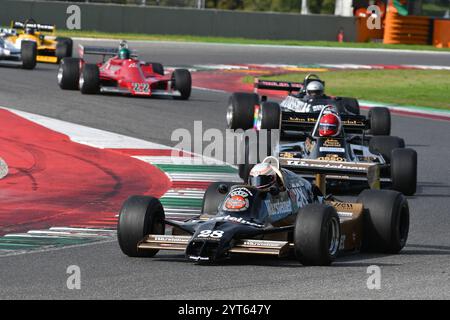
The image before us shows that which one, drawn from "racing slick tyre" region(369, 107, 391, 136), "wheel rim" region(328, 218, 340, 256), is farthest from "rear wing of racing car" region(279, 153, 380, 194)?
"racing slick tyre" region(369, 107, 391, 136)

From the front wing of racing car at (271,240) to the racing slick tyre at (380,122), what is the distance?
8575 mm

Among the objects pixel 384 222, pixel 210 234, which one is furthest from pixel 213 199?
pixel 384 222

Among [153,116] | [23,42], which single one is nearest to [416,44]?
→ [23,42]

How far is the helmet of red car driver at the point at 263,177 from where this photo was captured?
11617mm

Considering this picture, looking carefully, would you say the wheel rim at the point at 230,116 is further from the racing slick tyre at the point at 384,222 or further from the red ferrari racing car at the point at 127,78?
the racing slick tyre at the point at 384,222

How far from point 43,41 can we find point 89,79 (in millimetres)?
9917

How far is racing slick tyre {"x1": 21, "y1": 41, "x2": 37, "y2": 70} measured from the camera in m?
33.8

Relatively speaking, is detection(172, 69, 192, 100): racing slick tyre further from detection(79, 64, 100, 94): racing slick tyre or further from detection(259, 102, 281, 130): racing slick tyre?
detection(259, 102, 281, 130): racing slick tyre

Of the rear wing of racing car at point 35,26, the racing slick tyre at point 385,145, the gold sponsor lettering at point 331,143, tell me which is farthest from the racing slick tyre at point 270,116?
the rear wing of racing car at point 35,26

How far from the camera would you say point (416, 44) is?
199 ft

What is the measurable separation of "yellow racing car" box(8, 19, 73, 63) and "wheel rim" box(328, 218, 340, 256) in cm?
2548

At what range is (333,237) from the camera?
11.2 meters
